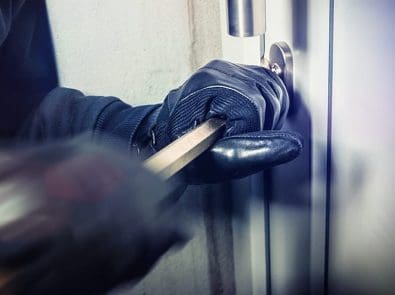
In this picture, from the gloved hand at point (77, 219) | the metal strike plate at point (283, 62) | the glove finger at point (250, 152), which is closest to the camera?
the gloved hand at point (77, 219)

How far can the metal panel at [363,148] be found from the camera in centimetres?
41

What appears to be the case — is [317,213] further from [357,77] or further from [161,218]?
[161,218]

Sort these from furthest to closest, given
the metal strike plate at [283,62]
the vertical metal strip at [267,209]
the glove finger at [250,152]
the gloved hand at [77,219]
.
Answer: the vertical metal strip at [267,209] < the metal strike plate at [283,62] < the glove finger at [250,152] < the gloved hand at [77,219]

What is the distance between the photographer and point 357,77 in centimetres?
43

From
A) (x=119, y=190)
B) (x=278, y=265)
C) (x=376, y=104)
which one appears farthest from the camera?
(x=278, y=265)

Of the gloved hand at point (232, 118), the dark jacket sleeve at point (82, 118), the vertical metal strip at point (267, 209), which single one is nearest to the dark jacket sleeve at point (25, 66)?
the dark jacket sleeve at point (82, 118)

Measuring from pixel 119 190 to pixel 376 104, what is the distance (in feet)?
0.85

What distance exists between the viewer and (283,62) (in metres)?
0.50

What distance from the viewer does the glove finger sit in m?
0.37

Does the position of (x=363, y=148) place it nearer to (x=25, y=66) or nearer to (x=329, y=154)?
(x=329, y=154)

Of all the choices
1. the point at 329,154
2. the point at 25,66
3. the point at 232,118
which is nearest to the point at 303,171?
the point at 329,154

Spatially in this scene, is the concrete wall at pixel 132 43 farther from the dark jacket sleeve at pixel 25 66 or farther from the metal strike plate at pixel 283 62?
the metal strike plate at pixel 283 62

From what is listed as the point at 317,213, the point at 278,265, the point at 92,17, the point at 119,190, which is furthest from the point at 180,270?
the point at 119,190

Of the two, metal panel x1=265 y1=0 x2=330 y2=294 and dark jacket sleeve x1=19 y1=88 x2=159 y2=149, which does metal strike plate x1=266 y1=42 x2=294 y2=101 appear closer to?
metal panel x1=265 y1=0 x2=330 y2=294
